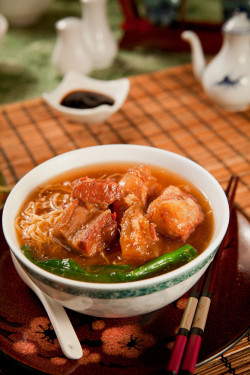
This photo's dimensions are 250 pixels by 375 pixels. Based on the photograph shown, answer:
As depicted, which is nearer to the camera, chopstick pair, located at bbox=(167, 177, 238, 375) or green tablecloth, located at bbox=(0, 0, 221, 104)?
chopstick pair, located at bbox=(167, 177, 238, 375)

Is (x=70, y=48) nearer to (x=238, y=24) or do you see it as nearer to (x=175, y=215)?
(x=238, y=24)

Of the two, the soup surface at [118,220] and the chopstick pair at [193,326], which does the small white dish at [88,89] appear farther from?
the chopstick pair at [193,326]

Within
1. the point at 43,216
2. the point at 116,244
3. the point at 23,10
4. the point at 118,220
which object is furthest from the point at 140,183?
the point at 23,10

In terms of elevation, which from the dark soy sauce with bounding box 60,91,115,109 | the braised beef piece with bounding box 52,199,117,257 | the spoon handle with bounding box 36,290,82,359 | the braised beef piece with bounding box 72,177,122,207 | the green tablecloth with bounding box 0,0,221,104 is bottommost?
the green tablecloth with bounding box 0,0,221,104

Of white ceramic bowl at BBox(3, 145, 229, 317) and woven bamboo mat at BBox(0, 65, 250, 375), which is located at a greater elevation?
white ceramic bowl at BBox(3, 145, 229, 317)

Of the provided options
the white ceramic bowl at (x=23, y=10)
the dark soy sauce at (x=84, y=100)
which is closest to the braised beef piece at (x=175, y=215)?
the dark soy sauce at (x=84, y=100)

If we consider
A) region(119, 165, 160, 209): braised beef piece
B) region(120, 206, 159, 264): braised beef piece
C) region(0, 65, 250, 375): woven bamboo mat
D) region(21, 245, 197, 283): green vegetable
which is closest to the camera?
region(21, 245, 197, 283): green vegetable

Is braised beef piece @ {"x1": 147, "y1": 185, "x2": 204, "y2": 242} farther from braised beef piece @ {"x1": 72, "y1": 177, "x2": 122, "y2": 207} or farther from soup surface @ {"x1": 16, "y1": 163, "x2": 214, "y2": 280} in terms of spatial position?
braised beef piece @ {"x1": 72, "y1": 177, "x2": 122, "y2": 207}

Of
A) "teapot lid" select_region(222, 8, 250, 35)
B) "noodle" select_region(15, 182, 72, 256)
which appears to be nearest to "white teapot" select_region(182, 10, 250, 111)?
"teapot lid" select_region(222, 8, 250, 35)
